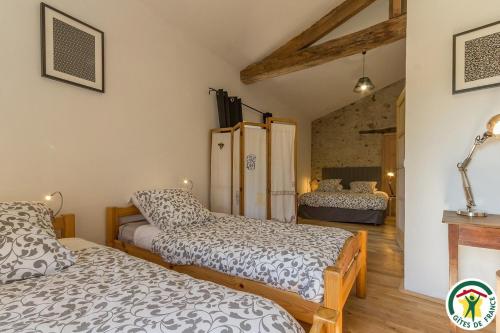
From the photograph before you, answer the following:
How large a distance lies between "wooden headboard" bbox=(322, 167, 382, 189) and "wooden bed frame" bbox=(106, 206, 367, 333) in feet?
14.7

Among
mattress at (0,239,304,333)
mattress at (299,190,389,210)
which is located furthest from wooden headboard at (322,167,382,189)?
mattress at (0,239,304,333)

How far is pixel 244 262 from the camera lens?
5.39 feet

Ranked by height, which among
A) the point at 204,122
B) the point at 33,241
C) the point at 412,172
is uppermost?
the point at 204,122

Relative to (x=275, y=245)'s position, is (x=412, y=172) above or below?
above

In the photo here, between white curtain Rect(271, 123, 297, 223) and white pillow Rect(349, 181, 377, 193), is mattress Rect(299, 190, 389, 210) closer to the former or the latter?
white pillow Rect(349, 181, 377, 193)

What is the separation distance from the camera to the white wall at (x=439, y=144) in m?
1.95

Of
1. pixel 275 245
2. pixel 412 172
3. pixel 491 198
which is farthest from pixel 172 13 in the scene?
pixel 491 198

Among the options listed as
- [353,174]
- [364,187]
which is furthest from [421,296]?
[353,174]

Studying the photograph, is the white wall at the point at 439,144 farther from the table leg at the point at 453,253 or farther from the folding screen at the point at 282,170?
the folding screen at the point at 282,170

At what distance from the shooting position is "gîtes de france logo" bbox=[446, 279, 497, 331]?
0.98 metres

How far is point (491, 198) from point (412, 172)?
545mm

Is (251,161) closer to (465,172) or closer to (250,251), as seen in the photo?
(250,251)

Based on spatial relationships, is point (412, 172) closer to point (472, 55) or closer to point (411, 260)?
point (411, 260)

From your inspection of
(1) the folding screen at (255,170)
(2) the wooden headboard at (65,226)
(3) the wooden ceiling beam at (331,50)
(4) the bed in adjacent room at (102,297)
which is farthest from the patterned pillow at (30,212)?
(3) the wooden ceiling beam at (331,50)
